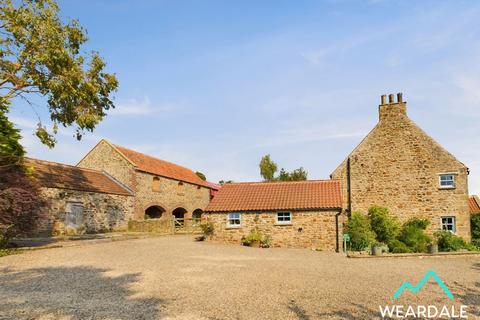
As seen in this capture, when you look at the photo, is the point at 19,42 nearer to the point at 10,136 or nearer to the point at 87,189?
the point at 10,136

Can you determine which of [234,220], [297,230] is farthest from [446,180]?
[234,220]

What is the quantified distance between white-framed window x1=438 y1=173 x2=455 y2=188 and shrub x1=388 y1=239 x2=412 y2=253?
18.1 ft

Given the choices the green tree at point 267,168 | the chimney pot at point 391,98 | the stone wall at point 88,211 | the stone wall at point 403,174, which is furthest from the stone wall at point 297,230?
the green tree at point 267,168

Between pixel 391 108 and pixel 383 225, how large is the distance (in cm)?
812

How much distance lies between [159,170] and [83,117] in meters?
20.6

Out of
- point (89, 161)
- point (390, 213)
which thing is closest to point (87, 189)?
point (89, 161)

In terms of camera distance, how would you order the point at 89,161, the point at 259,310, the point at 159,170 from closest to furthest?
the point at 259,310, the point at 89,161, the point at 159,170

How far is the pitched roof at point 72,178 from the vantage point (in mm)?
26498

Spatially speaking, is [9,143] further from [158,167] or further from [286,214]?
[158,167]

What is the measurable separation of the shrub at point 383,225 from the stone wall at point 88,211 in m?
19.7

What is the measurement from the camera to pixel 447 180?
82.5 feet

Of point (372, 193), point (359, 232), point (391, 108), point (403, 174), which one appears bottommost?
point (359, 232)

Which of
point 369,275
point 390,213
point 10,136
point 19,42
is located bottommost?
point 369,275

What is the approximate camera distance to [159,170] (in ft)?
126
